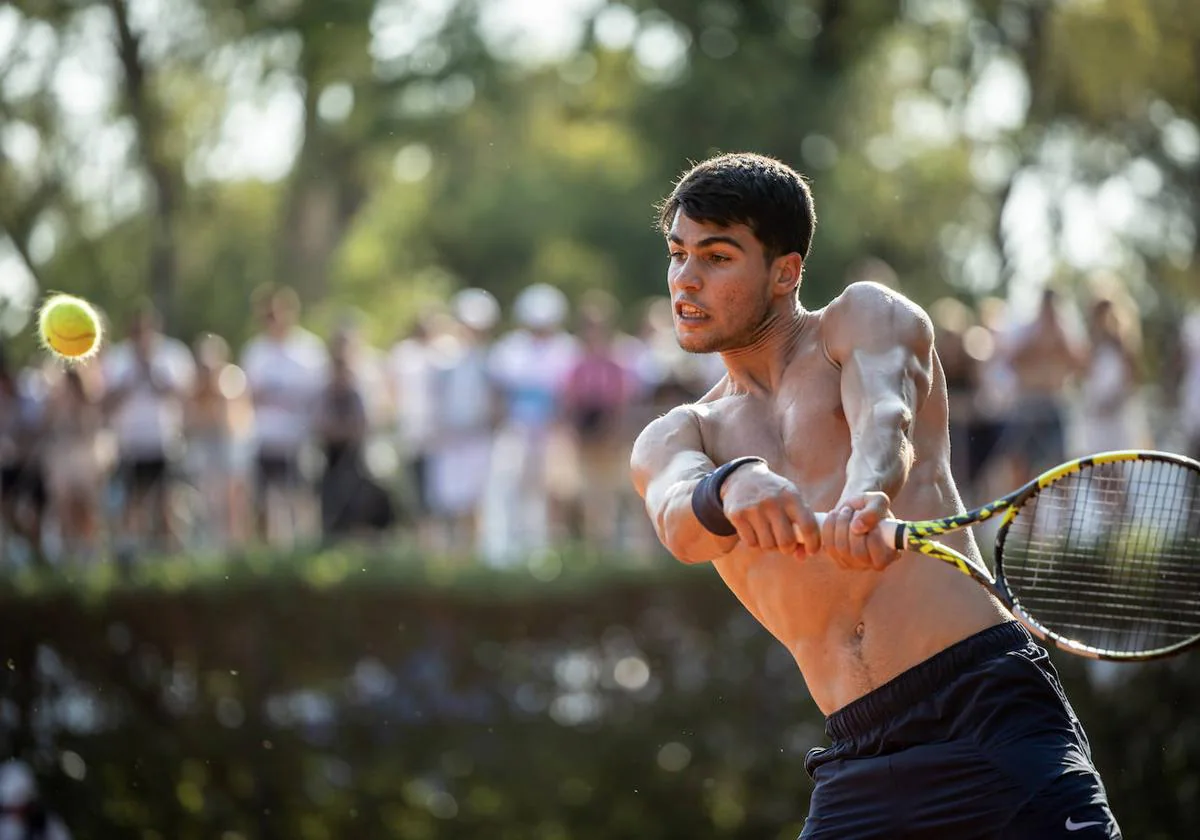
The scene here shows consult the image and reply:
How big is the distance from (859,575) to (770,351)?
69 centimetres

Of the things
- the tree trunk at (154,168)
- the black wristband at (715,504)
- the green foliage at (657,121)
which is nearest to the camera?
the black wristband at (715,504)

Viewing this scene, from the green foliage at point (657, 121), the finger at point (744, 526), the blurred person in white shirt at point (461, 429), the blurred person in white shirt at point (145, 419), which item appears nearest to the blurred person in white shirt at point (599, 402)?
the blurred person in white shirt at point (461, 429)

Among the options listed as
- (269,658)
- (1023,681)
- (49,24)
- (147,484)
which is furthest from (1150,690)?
(49,24)

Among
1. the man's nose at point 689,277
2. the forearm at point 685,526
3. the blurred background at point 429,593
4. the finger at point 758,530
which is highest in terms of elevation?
the man's nose at point 689,277

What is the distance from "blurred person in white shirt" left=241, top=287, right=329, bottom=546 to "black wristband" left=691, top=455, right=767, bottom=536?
29.1 feet

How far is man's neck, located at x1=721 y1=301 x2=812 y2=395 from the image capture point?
5.27 metres

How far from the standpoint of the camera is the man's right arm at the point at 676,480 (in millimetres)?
4699

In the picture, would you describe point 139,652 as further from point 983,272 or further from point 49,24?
point 983,272

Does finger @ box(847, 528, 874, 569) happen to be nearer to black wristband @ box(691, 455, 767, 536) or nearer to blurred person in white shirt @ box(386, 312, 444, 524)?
black wristband @ box(691, 455, 767, 536)

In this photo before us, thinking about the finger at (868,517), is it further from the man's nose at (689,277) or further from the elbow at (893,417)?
the man's nose at (689,277)

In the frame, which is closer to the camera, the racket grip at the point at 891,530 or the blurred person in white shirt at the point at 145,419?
the racket grip at the point at 891,530

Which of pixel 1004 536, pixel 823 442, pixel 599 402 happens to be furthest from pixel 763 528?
pixel 599 402

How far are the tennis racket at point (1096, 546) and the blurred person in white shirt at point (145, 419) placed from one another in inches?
237

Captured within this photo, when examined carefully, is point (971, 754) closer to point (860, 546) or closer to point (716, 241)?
point (860, 546)
